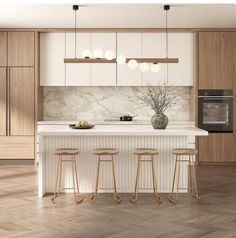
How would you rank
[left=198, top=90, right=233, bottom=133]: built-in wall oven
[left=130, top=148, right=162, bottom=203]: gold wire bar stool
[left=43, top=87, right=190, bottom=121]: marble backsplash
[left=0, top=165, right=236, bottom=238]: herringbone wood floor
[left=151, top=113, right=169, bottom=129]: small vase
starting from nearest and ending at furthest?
[left=0, top=165, right=236, bottom=238]: herringbone wood floor < [left=130, top=148, right=162, bottom=203]: gold wire bar stool < [left=151, top=113, right=169, bottom=129]: small vase < [left=198, top=90, right=233, bottom=133]: built-in wall oven < [left=43, top=87, right=190, bottom=121]: marble backsplash

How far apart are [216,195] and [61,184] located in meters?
1.96

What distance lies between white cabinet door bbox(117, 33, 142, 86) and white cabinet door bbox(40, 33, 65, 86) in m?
1.04

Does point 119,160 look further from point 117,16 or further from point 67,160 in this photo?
point 117,16

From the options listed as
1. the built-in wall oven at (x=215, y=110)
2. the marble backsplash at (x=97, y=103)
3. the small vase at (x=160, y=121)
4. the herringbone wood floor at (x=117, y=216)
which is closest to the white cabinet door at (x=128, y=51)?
the marble backsplash at (x=97, y=103)

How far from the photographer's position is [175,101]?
943cm

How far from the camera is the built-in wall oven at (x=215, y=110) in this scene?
8805 mm

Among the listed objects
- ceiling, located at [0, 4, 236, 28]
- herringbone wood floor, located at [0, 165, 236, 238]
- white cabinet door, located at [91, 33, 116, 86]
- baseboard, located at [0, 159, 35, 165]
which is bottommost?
herringbone wood floor, located at [0, 165, 236, 238]

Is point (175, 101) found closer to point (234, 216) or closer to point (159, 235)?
point (234, 216)

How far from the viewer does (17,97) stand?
884 centimetres

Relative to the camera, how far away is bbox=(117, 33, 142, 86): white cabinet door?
8.97 metres

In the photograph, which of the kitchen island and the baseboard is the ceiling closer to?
the kitchen island

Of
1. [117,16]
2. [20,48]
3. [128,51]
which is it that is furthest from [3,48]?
[117,16]

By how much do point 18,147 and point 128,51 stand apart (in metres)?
2.64

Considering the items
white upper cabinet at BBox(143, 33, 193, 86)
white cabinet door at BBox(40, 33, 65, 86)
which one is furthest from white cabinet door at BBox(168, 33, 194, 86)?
white cabinet door at BBox(40, 33, 65, 86)
